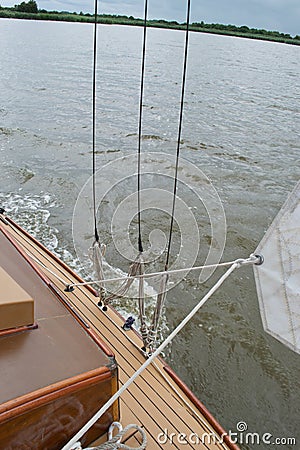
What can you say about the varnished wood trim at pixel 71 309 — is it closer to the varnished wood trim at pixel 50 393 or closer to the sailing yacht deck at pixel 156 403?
the sailing yacht deck at pixel 156 403

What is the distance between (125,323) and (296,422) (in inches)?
56.7

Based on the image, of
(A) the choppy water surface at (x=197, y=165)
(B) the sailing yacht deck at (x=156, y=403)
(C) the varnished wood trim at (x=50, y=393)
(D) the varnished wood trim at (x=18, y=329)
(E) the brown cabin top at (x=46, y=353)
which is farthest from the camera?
(A) the choppy water surface at (x=197, y=165)

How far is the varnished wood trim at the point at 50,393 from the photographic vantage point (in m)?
1.32

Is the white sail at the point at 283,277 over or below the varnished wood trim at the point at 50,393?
over

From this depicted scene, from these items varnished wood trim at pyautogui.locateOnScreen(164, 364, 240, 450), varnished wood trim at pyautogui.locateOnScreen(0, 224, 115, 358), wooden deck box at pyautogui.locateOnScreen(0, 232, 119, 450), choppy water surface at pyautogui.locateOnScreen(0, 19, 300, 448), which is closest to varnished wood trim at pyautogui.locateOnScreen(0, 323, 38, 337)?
wooden deck box at pyautogui.locateOnScreen(0, 232, 119, 450)

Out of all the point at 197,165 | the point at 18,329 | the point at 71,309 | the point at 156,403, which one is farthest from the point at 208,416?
the point at 197,165

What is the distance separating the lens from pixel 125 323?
100 inches

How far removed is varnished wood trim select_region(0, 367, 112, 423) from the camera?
1.32m

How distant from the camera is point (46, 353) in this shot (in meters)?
1.57

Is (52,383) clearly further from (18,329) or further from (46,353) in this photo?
(18,329)

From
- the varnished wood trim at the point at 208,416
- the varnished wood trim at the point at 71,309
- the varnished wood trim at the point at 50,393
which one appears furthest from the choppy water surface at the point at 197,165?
the varnished wood trim at the point at 50,393

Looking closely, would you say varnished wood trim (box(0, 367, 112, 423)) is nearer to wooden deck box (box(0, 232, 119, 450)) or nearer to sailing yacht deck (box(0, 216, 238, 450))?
wooden deck box (box(0, 232, 119, 450))

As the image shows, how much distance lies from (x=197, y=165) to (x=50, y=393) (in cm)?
698

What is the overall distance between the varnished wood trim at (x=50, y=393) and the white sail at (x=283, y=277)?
64 centimetres
